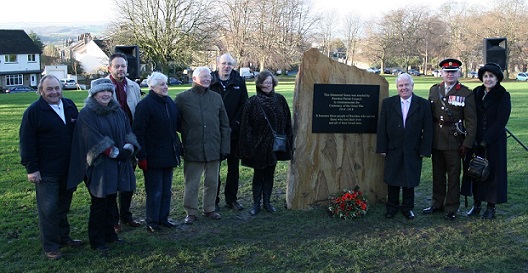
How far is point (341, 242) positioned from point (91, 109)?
9.57 ft

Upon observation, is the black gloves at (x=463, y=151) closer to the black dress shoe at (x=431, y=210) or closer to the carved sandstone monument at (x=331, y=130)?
the black dress shoe at (x=431, y=210)

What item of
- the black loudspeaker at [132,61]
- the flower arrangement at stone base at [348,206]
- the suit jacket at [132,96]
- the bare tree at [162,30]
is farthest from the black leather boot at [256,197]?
the bare tree at [162,30]

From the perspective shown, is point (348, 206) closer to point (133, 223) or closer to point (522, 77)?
point (133, 223)

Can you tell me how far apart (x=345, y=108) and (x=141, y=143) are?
277 cm

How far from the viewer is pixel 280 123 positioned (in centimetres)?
629

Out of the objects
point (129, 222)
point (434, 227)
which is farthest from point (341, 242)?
point (129, 222)

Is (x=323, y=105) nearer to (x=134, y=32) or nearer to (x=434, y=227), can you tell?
(x=434, y=227)

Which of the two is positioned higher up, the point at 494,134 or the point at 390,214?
the point at 494,134

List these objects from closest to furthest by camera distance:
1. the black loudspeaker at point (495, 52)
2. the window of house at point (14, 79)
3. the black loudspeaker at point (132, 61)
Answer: the black loudspeaker at point (132, 61) → the black loudspeaker at point (495, 52) → the window of house at point (14, 79)

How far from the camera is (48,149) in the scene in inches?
187

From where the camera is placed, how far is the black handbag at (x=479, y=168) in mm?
6070

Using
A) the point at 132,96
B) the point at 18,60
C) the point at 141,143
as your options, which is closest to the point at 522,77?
the point at 132,96

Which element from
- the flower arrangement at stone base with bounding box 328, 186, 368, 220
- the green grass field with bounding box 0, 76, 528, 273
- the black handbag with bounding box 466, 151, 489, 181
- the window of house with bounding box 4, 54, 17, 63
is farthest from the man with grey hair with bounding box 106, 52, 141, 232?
the window of house with bounding box 4, 54, 17, 63

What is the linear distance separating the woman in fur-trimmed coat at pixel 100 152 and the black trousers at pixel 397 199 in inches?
129
